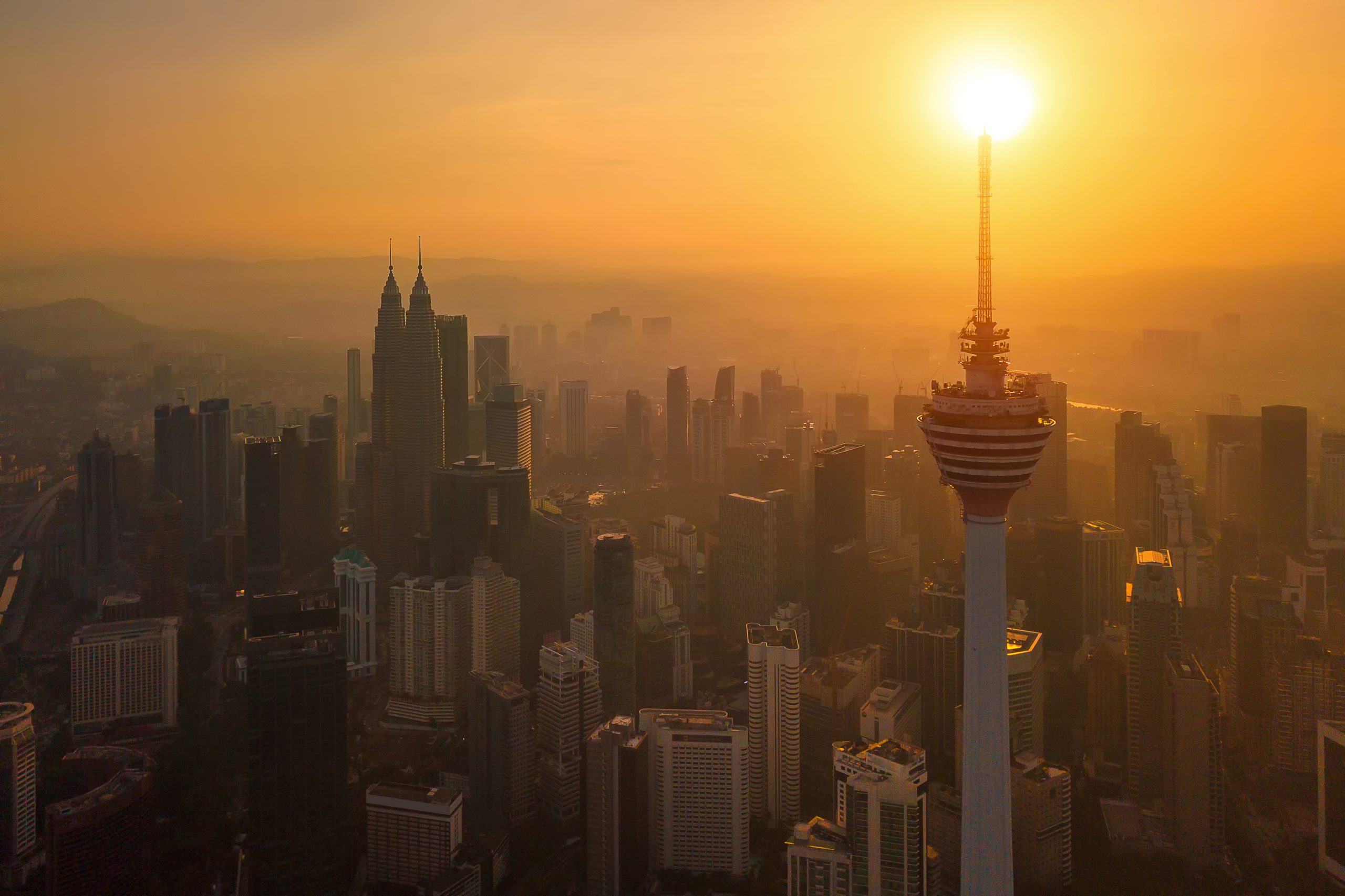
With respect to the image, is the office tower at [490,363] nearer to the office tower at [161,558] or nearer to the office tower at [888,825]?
the office tower at [161,558]

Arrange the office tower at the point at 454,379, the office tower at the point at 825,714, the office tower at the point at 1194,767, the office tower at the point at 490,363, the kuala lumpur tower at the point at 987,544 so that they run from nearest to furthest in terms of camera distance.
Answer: the kuala lumpur tower at the point at 987,544, the office tower at the point at 1194,767, the office tower at the point at 825,714, the office tower at the point at 454,379, the office tower at the point at 490,363

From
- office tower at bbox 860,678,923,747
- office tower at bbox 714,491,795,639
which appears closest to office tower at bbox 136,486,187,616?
office tower at bbox 714,491,795,639

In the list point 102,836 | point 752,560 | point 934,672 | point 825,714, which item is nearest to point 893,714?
point 825,714

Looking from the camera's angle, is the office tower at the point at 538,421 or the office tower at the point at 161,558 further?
the office tower at the point at 538,421

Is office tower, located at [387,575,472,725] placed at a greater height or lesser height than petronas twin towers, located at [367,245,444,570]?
lesser

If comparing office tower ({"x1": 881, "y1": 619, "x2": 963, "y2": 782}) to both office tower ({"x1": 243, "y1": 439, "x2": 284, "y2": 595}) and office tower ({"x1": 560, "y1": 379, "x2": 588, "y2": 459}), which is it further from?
office tower ({"x1": 560, "y1": 379, "x2": 588, "y2": 459})

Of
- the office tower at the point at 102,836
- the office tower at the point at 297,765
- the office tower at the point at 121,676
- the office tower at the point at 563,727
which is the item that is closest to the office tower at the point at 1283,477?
the office tower at the point at 563,727

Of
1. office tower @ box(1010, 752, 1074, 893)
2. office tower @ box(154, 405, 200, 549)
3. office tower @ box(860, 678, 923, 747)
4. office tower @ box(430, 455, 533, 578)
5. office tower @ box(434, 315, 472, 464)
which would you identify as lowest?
office tower @ box(1010, 752, 1074, 893)
